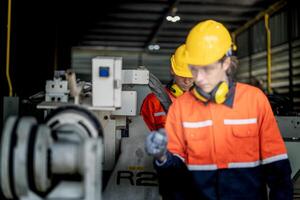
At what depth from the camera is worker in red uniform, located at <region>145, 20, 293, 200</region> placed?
2350 millimetres

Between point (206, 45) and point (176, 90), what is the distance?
1.35 meters

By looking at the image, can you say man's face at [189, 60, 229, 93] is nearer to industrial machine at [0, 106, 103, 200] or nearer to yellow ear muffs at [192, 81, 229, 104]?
yellow ear muffs at [192, 81, 229, 104]

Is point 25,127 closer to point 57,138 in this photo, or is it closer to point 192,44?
point 57,138

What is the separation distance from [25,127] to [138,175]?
1.38m

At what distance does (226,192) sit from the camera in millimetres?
2371

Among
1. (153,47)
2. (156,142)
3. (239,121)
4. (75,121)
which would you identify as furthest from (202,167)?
(153,47)

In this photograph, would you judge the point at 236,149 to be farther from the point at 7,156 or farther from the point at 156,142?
the point at 7,156

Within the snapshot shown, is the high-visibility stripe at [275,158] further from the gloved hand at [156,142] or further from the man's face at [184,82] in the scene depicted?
the man's face at [184,82]

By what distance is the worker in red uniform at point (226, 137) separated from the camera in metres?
2.35

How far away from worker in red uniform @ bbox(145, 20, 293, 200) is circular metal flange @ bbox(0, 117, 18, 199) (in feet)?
2.50

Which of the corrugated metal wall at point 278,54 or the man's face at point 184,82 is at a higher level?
the corrugated metal wall at point 278,54

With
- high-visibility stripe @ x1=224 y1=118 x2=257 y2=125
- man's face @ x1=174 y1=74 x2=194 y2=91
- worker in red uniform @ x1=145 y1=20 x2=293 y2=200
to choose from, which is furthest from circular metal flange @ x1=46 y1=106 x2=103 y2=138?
man's face @ x1=174 y1=74 x2=194 y2=91

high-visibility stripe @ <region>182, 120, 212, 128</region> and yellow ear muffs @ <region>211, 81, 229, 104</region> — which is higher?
yellow ear muffs @ <region>211, 81, 229, 104</region>

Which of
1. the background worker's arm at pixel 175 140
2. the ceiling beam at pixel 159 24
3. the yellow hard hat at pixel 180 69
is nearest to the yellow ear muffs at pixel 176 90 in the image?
the yellow hard hat at pixel 180 69
